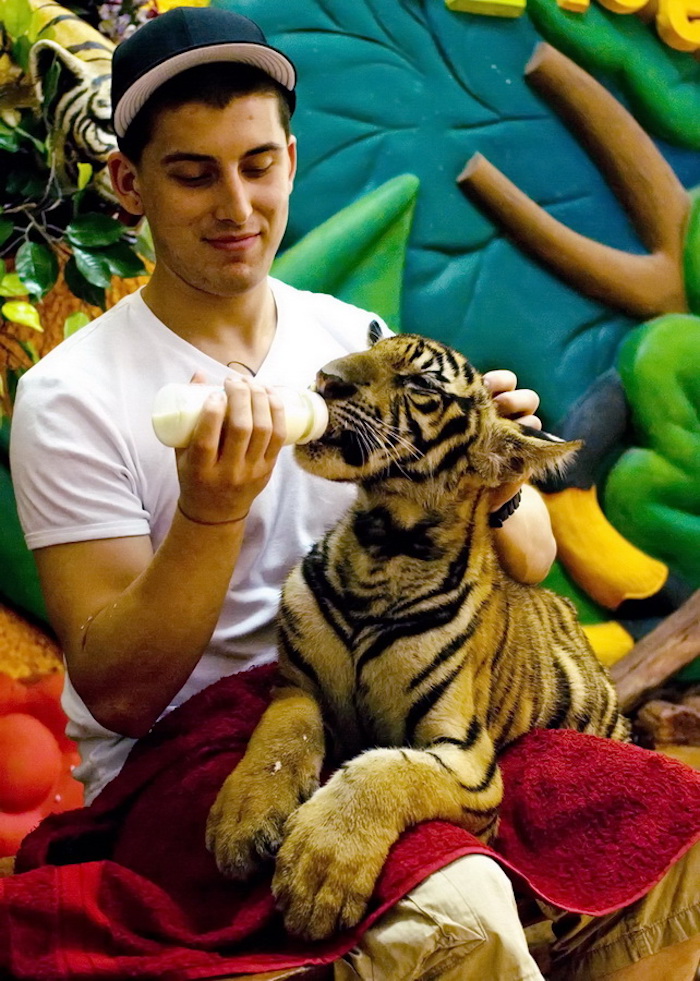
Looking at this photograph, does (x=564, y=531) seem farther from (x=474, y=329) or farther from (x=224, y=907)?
(x=224, y=907)

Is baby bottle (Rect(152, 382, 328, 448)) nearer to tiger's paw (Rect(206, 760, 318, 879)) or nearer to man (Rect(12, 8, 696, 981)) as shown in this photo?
man (Rect(12, 8, 696, 981))

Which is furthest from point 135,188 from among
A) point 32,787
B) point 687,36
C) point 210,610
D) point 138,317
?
point 687,36

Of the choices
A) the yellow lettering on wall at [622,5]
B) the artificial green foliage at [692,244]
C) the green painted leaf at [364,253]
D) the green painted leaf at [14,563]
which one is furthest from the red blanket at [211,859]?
the yellow lettering on wall at [622,5]

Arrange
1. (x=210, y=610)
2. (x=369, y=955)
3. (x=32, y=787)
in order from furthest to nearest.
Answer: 1. (x=32, y=787)
2. (x=210, y=610)
3. (x=369, y=955)

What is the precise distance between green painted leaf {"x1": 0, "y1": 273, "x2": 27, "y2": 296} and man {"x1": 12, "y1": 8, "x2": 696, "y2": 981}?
0.48m

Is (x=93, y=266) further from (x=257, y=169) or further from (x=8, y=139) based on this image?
(x=257, y=169)

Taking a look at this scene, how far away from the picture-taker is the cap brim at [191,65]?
146cm

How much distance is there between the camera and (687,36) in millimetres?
2943

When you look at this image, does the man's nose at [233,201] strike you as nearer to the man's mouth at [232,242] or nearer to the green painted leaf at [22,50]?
the man's mouth at [232,242]

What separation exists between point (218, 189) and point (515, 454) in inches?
22.4

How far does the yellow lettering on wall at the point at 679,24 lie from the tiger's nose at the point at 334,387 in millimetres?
2134

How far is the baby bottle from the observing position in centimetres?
114

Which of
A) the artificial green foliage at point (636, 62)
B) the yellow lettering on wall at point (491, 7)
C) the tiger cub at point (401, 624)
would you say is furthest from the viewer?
the artificial green foliage at point (636, 62)

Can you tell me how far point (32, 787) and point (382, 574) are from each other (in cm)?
130
